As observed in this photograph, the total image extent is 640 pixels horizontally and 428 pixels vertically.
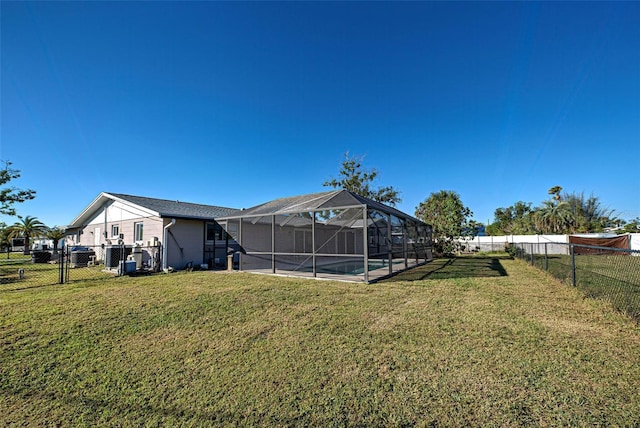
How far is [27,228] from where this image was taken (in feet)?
93.1

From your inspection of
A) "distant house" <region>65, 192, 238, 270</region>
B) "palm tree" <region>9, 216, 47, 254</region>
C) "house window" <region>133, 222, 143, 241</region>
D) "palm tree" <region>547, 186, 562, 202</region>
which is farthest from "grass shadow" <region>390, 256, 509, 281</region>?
"palm tree" <region>9, 216, 47, 254</region>

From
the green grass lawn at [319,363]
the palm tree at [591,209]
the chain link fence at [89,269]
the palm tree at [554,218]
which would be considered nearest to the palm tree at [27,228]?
the chain link fence at [89,269]

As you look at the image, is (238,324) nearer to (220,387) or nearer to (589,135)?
(220,387)

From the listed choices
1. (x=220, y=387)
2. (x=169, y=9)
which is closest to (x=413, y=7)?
(x=169, y=9)

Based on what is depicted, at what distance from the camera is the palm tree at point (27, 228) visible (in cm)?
2780

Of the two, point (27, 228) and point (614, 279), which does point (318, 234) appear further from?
point (27, 228)

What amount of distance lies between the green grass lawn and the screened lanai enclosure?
4.23 meters

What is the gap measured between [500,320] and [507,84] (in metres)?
10.9

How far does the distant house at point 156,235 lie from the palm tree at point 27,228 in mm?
20514

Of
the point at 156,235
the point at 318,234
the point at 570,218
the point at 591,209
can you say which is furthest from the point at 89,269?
the point at 591,209

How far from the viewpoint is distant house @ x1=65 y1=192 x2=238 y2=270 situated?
1168 centimetres

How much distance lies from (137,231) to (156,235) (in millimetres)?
2019

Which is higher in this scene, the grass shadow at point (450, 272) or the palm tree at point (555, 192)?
the palm tree at point (555, 192)

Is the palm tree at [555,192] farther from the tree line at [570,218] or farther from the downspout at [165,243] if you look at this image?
the downspout at [165,243]
